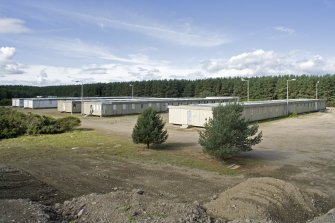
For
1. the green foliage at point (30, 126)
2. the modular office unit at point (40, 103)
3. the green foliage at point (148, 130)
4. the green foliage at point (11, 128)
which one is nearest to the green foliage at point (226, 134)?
the green foliage at point (148, 130)

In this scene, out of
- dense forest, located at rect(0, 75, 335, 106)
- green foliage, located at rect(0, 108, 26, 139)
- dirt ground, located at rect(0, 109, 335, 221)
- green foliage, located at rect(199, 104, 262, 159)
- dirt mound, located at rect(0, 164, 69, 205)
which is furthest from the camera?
dense forest, located at rect(0, 75, 335, 106)

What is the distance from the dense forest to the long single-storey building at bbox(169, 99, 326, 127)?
28.8 metres

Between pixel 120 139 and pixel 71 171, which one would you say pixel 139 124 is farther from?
pixel 71 171

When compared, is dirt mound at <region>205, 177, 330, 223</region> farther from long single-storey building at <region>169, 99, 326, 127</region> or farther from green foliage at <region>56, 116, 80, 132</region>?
green foliage at <region>56, 116, 80, 132</region>

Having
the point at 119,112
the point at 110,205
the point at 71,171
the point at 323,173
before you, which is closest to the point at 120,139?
the point at 71,171

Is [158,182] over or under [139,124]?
under

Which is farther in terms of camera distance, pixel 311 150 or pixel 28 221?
pixel 311 150

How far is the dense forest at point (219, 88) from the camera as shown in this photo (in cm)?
9306

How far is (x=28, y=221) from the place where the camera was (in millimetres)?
11430

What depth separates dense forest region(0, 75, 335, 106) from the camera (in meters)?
93.1

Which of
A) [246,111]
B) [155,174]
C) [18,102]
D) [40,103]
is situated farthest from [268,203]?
[18,102]

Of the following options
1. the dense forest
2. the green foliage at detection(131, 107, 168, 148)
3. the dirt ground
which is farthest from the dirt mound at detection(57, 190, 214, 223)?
the dense forest

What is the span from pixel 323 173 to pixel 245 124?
6079 millimetres

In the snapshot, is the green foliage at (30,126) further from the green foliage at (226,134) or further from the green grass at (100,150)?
the green foliage at (226,134)
